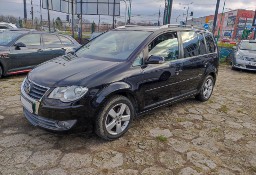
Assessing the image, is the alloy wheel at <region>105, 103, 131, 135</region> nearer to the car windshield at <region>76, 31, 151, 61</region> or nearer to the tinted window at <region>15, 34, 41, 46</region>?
the car windshield at <region>76, 31, 151, 61</region>

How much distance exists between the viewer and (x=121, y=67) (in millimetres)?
3406

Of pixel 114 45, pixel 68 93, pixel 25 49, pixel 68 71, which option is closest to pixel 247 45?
pixel 114 45

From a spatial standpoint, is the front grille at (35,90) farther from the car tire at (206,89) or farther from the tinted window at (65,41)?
the tinted window at (65,41)

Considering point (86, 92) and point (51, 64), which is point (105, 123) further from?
point (51, 64)

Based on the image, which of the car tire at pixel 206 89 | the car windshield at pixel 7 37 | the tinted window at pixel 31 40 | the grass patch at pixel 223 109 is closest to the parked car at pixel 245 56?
the car tire at pixel 206 89

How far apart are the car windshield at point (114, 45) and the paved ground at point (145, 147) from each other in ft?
4.20

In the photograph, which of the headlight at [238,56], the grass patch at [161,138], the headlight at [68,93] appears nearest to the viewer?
the headlight at [68,93]

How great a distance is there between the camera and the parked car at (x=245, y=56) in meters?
10.6

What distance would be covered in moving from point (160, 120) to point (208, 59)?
1.94m

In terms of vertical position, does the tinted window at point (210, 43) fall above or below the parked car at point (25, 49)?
above

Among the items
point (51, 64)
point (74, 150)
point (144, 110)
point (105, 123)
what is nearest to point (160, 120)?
point (144, 110)

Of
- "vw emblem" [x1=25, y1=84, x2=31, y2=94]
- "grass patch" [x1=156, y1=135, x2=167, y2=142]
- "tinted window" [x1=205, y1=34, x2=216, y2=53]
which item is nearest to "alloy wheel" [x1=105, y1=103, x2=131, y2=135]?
"grass patch" [x1=156, y1=135, x2=167, y2=142]

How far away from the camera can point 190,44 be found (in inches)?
187

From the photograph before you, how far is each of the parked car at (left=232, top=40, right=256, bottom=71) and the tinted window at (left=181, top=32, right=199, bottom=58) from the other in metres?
6.97
